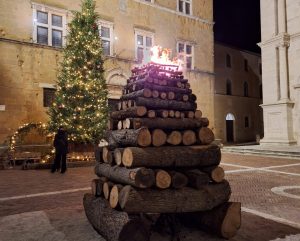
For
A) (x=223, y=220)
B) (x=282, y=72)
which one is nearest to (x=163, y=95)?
(x=223, y=220)

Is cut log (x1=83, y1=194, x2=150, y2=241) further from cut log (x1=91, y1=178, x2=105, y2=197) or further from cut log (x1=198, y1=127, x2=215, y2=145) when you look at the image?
cut log (x1=198, y1=127, x2=215, y2=145)

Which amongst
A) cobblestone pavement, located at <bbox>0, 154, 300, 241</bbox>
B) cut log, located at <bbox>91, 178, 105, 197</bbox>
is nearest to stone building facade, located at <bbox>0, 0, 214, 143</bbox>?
cobblestone pavement, located at <bbox>0, 154, 300, 241</bbox>

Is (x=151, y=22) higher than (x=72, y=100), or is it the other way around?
(x=151, y=22)

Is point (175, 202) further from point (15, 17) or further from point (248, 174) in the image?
point (15, 17)

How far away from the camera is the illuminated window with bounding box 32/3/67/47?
17.6 meters

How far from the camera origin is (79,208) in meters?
6.45

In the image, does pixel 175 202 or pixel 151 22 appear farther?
pixel 151 22

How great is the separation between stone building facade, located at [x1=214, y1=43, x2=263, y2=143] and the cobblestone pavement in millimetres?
23565

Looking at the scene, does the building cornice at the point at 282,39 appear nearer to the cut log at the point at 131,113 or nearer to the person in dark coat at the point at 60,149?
the person in dark coat at the point at 60,149

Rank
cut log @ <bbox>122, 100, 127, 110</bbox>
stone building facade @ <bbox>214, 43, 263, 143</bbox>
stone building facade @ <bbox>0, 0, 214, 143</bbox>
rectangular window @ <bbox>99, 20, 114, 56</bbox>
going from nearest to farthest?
cut log @ <bbox>122, 100, 127, 110</bbox> < stone building facade @ <bbox>0, 0, 214, 143</bbox> < rectangular window @ <bbox>99, 20, 114, 56</bbox> < stone building facade @ <bbox>214, 43, 263, 143</bbox>

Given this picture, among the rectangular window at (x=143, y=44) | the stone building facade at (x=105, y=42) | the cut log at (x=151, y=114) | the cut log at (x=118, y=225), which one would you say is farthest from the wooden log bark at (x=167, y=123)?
the rectangular window at (x=143, y=44)

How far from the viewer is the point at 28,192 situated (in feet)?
27.5

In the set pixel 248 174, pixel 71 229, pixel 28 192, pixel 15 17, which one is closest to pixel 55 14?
pixel 15 17

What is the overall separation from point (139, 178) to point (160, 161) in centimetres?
50
